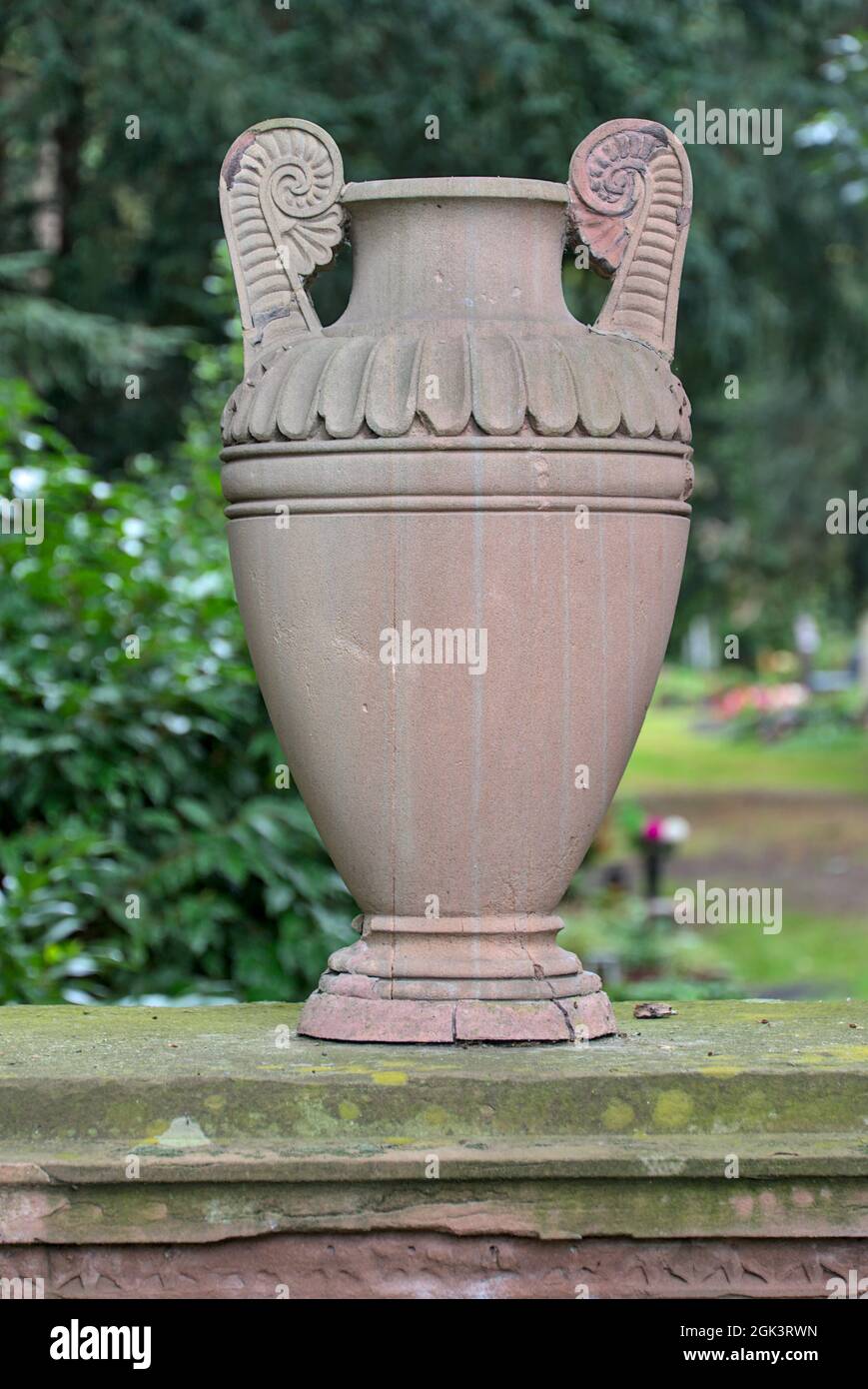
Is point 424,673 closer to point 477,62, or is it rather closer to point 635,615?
point 635,615

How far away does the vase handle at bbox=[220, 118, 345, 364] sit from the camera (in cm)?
354

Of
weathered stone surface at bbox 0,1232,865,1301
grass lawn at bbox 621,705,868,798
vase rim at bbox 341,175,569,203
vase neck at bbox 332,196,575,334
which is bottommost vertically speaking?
weathered stone surface at bbox 0,1232,865,1301

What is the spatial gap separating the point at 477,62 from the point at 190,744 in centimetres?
442

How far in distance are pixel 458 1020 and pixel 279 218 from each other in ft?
4.99

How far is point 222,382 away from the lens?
7.80 metres

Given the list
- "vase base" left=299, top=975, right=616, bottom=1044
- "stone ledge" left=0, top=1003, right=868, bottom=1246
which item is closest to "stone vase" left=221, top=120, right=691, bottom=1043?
"vase base" left=299, top=975, right=616, bottom=1044

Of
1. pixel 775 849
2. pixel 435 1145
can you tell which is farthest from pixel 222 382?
pixel 775 849

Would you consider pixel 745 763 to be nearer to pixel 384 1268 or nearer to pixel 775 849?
pixel 775 849

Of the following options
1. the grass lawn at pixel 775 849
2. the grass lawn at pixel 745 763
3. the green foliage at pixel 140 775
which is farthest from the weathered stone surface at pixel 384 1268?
the grass lawn at pixel 745 763

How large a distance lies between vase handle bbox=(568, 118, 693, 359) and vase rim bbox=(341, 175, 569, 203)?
0.32 feet

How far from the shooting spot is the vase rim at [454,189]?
345 cm

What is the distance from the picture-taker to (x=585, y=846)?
351 cm

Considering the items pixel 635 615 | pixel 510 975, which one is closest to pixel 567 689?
pixel 635 615

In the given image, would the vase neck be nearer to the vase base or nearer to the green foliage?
the vase base
